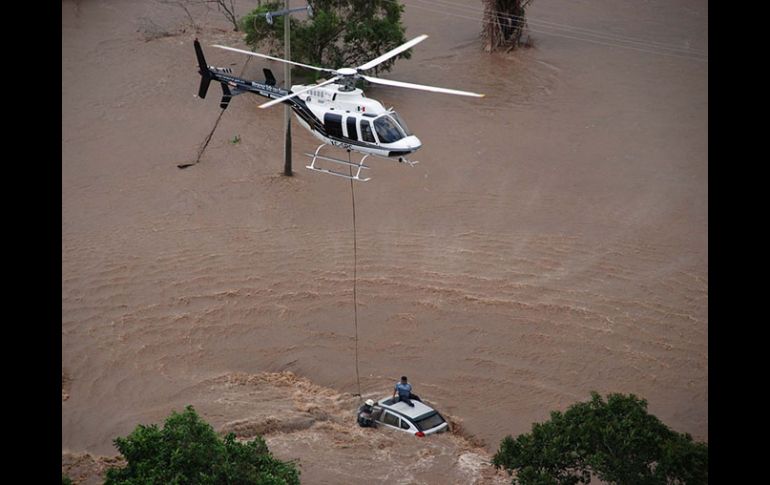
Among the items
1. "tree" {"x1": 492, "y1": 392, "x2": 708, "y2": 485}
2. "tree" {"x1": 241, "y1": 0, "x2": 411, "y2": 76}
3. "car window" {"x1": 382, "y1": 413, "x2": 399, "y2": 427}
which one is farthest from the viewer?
"tree" {"x1": 241, "y1": 0, "x2": 411, "y2": 76}

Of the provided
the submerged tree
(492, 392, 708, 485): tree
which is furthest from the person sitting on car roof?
the submerged tree

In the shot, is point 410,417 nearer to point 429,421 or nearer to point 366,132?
point 429,421

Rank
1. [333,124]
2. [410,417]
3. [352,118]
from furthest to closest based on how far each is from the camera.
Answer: [410,417]
[333,124]
[352,118]

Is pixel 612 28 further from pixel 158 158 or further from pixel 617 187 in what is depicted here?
pixel 158 158

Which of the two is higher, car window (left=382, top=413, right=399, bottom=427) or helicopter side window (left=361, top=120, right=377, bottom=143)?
helicopter side window (left=361, top=120, right=377, bottom=143)

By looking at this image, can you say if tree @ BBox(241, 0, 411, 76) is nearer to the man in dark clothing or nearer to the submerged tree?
the submerged tree

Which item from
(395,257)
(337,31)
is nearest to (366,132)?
(395,257)
